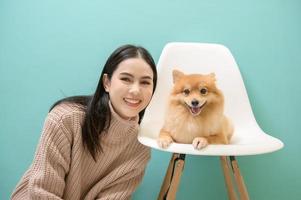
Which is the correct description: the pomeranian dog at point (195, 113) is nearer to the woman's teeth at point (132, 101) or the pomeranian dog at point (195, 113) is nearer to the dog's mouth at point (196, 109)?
the dog's mouth at point (196, 109)

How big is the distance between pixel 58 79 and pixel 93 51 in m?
0.20

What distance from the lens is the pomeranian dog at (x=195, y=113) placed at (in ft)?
2.98

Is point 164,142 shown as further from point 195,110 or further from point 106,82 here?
point 106,82

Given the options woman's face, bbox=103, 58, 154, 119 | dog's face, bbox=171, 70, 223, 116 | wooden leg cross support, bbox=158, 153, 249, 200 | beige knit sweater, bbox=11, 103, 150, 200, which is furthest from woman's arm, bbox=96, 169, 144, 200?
dog's face, bbox=171, 70, 223, 116

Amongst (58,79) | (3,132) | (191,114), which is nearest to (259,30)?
(191,114)

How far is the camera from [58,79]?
4.56ft

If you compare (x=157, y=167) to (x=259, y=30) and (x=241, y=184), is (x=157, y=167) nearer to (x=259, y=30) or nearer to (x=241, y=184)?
(x=241, y=184)

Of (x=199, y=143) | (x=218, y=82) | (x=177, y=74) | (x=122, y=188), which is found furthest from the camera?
(x=218, y=82)

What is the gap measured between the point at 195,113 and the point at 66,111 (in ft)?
1.35

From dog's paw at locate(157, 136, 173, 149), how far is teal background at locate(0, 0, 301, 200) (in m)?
0.52

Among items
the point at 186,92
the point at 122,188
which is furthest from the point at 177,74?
the point at 122,188

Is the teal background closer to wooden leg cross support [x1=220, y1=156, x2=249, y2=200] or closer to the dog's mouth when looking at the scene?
wooden leg cross support [x1=220, y1=156, x2=249, y2=200]

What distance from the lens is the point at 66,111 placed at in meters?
1.01

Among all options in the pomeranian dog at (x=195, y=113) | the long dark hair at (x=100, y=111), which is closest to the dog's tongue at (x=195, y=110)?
the pomeranian dog at (x=195, y=113)
